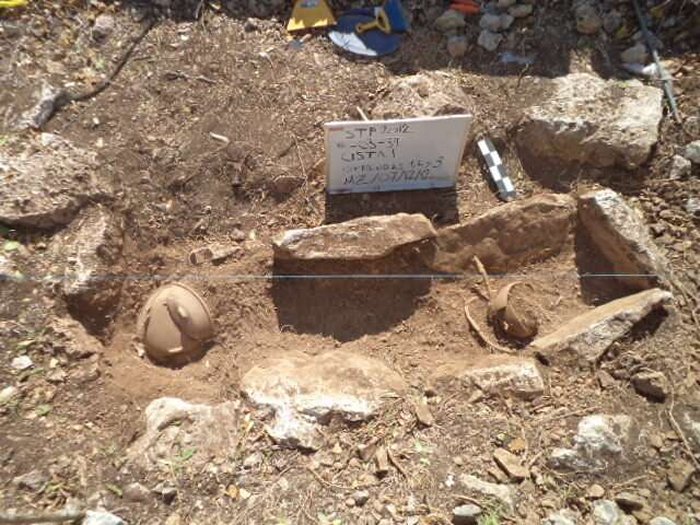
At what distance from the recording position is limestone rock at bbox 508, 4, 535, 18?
3637mm

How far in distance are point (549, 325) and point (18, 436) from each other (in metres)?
2.62

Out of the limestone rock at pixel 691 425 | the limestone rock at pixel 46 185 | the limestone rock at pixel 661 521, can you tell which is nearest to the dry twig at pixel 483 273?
the limestone rock at pixel 691 425

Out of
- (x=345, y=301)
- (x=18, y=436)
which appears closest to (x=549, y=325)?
(x=345, y=301)

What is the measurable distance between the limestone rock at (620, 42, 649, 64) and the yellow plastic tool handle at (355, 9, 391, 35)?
1.60 m

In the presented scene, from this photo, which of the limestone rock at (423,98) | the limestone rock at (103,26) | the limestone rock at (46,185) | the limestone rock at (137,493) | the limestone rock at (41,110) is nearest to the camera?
the limestone rock at (137,493)

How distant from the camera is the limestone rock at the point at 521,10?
3.64 metres

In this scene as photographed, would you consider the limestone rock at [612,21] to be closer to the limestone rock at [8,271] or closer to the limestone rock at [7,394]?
the limestone rock at [8,271]

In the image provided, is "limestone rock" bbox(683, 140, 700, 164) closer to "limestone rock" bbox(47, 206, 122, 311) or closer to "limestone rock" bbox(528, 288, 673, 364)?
"limestone rock" bbox(528, 288, 673, 364)

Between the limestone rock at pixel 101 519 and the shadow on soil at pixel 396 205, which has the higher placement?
the shadow on soil at pixel 396 205

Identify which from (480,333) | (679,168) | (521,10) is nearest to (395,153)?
(480,333)

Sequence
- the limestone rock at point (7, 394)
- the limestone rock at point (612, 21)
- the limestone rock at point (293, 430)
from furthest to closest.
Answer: the limestone rock at point (612, 21) → the limestone rock at point (7, 394) → the limestone rock at point (293, 430)

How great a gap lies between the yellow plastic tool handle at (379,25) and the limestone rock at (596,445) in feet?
9.02

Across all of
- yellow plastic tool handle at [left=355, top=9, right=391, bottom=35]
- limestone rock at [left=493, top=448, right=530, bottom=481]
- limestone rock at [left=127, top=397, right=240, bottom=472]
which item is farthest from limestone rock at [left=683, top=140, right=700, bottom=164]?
limestone rock at [left=127, top=397, right=240, bottom=472]

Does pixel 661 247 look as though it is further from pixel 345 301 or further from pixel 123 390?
pixel 123 390
